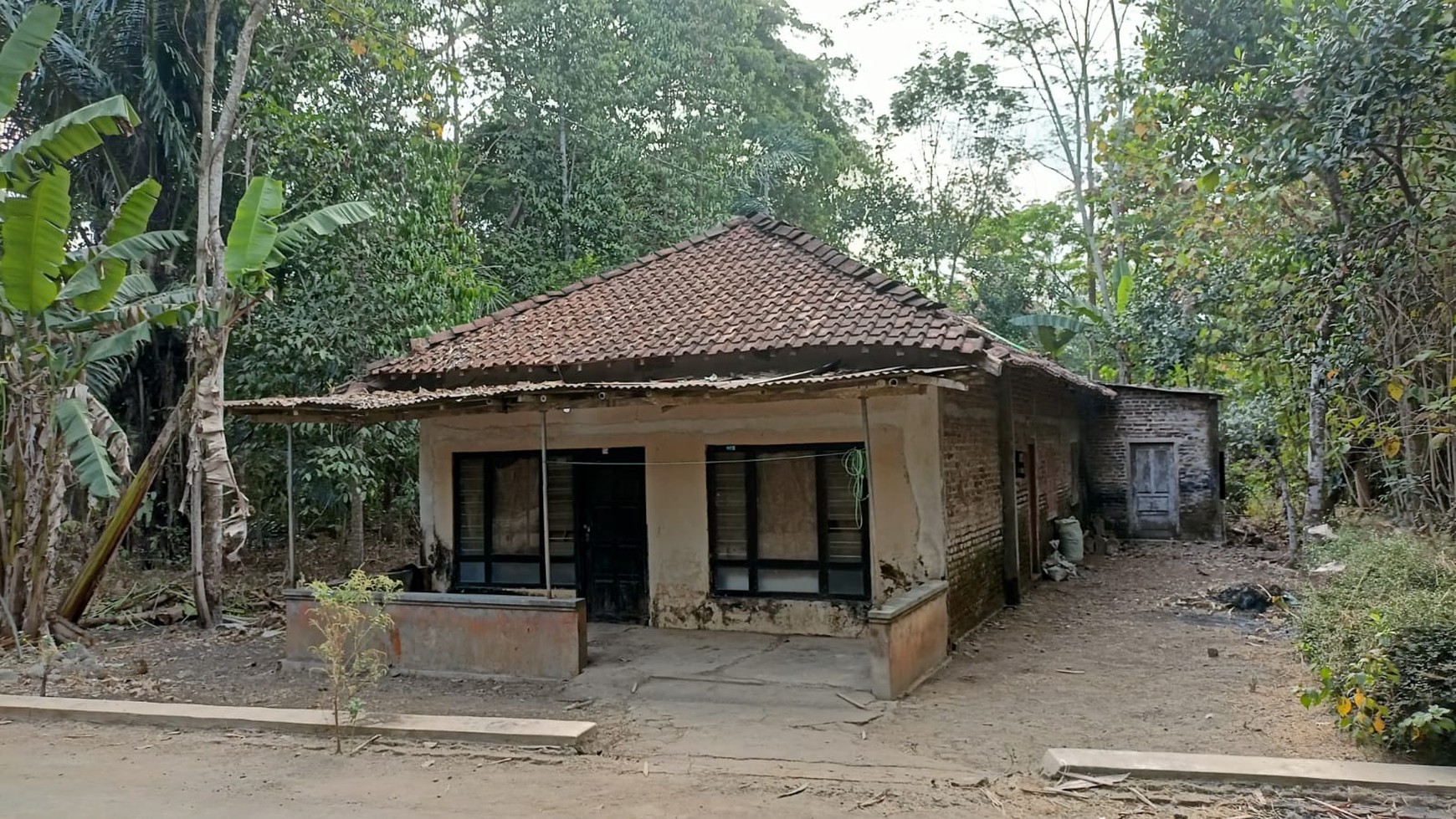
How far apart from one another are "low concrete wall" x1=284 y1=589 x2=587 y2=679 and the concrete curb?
3.84 feet

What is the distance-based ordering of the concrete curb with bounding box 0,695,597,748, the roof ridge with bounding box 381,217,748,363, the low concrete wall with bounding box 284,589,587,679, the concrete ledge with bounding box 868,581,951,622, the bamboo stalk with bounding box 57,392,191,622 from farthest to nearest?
the roof ridge with bounding box 381,217,748,363, the bamboo stalk with bounding box 57,392,191,622, the low concrete wall with bounding box 284,589,587,679, the concrete ledge with bounding box 868,581,951,622, the concrete curb with bounding box 0,695,597,748

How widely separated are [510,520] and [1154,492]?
12990mm

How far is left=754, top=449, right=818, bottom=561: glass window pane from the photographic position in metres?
9.09

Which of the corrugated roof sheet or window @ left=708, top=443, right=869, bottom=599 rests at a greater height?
the corrugated roof sheet

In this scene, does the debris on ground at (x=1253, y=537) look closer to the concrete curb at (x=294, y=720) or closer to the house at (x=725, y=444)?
the house at (x=725, y=444)

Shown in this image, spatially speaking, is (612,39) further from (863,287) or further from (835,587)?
(835,587)

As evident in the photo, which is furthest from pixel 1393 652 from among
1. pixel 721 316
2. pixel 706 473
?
pixel 721 316

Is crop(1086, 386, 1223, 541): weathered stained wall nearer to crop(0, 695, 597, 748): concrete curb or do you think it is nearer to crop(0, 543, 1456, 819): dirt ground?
crop(0, 543, 1456, 819): dirt ground

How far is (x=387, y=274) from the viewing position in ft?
44.4

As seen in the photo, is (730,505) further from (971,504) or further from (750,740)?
(750,740)

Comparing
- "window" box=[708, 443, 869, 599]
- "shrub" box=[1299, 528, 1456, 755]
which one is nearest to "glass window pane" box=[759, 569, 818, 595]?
"window" box=[708, 443, 869, 599]

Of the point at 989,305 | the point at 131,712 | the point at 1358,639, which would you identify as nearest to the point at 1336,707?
the point at 1358,639

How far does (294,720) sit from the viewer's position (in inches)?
261

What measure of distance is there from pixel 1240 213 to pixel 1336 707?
7374mm
